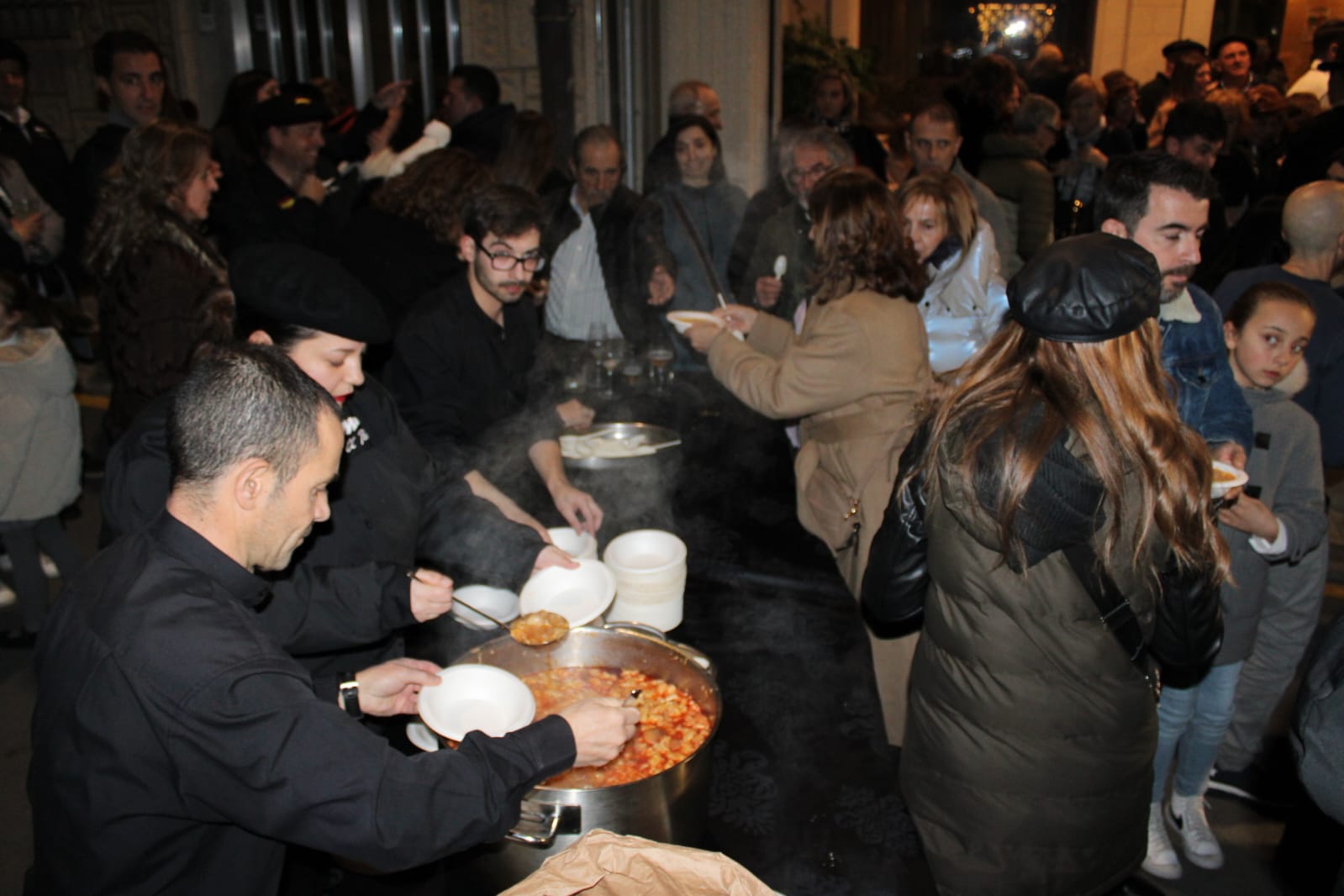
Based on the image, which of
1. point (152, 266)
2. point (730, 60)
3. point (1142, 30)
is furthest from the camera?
point (1142, 30)

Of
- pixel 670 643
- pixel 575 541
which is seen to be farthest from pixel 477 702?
pixel 575 541

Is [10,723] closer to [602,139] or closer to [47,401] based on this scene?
[47,401]

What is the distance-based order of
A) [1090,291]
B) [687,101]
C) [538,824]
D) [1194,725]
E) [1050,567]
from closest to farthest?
[538,824]
[1090,291]
[1050,567]
[1194,725]
[687,101]

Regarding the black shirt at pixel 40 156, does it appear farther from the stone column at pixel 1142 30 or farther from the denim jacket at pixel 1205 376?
the stone column at pixel 1142 30

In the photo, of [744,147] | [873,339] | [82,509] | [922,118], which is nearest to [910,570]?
[873,339]

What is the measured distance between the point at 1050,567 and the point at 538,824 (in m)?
1.13

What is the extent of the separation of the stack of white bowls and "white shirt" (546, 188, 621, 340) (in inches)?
114

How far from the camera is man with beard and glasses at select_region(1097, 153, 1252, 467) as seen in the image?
2.76 meters

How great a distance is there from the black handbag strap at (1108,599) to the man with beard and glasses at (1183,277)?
970 mm

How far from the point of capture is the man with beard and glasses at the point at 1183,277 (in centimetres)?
276

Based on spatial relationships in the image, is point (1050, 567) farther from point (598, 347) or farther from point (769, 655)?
point (598, 347)

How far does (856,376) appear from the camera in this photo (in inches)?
126

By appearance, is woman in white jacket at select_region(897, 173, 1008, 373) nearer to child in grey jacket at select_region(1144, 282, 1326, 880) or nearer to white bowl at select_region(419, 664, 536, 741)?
child in grey jacket at select_region(1144, 282, 1326, 880)

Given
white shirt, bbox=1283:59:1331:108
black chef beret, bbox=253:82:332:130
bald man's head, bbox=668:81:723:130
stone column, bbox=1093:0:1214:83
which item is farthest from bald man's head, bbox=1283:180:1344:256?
stone column, bbox=1093:0:1214:83
